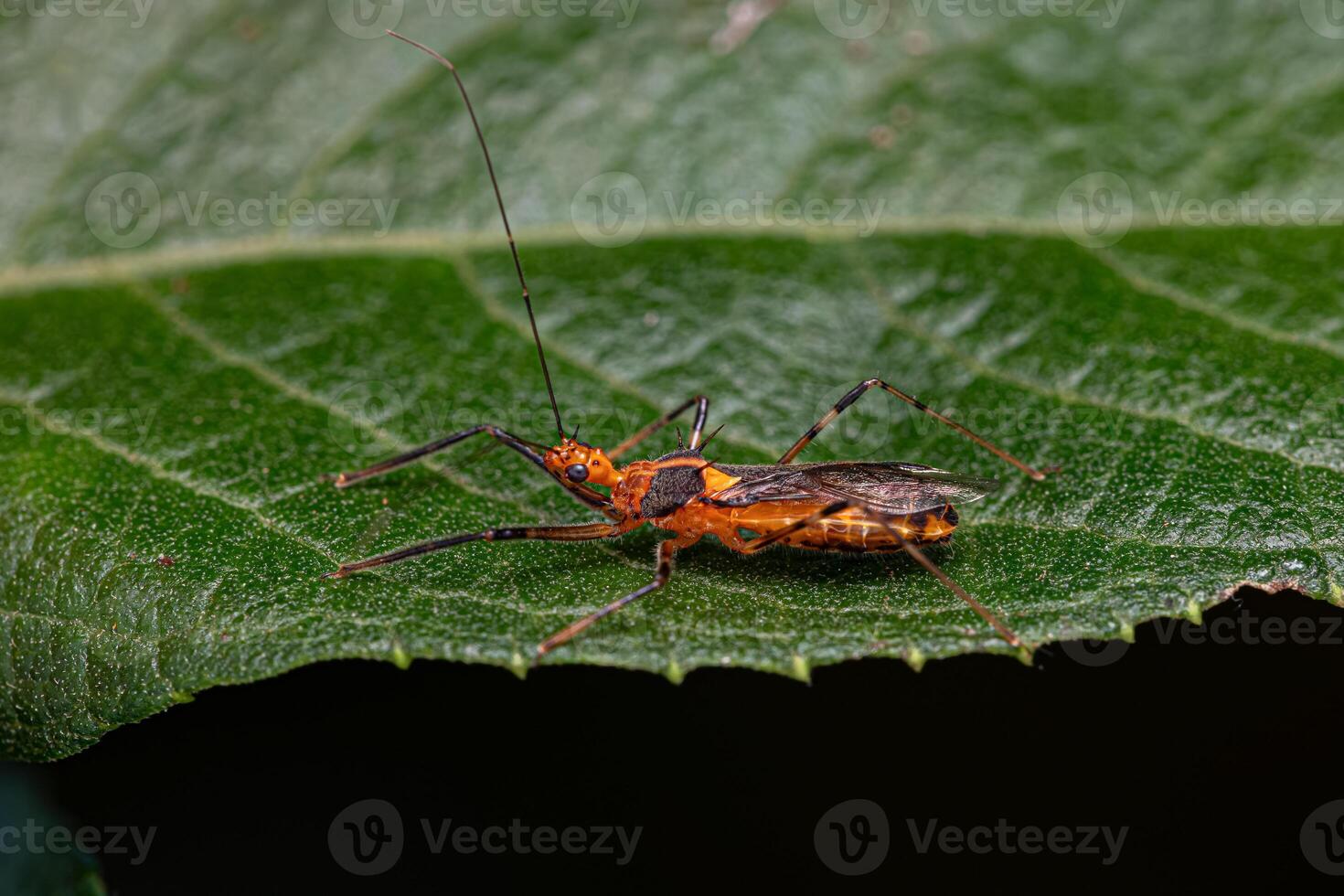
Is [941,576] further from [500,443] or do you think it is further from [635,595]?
[500,443]

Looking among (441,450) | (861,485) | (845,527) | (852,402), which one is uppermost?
(852,402)

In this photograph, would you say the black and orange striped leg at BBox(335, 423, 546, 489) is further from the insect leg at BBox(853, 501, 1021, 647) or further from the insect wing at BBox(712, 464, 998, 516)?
the insect leg at BBox(853, 501, 1021, 647)

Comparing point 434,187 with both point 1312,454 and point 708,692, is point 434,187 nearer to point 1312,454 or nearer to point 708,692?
point 708,692

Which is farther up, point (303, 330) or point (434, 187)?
point (434, 187)

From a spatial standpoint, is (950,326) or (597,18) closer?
(950,326)

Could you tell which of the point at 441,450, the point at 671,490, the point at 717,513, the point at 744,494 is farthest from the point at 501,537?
the point at 744,494

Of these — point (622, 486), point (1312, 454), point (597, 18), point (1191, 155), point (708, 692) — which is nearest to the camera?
point (1312, 454)

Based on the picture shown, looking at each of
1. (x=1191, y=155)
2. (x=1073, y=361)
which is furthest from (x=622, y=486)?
(x=1191, y=155)

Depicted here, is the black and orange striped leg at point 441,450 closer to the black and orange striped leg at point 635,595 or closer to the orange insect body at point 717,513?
the orange insect body at point 717,513
